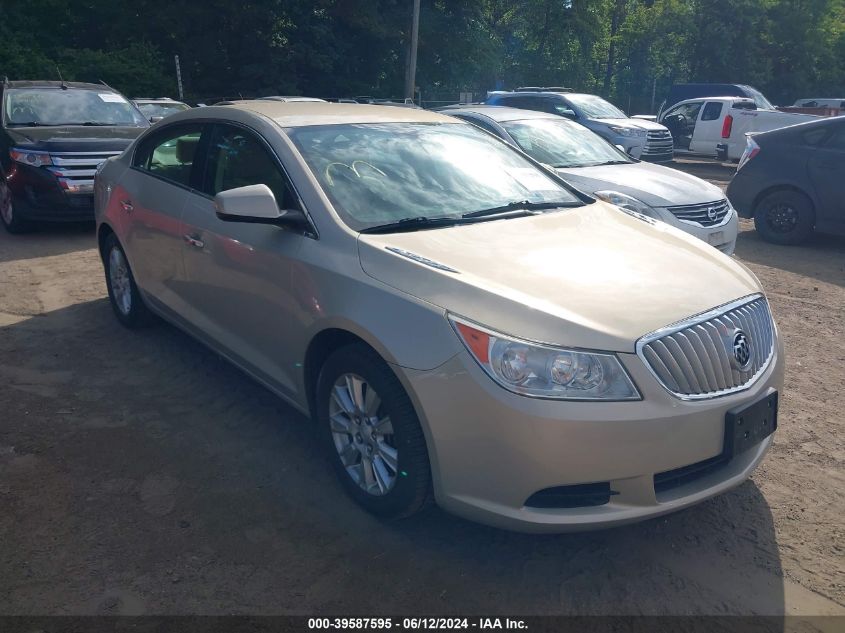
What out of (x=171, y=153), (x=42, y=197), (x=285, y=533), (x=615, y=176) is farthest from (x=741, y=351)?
(x=42, y=197)

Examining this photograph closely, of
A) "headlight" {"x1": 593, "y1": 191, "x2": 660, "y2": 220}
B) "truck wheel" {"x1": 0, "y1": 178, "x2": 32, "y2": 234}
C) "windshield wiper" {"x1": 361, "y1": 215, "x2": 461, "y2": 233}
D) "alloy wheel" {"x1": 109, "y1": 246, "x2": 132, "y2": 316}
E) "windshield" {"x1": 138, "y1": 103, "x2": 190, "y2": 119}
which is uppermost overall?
"windshield wiper" {"x1": 361, "y1": 215, "x2": 461, "y2": 233}

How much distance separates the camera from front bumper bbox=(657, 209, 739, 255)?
7.11 metres

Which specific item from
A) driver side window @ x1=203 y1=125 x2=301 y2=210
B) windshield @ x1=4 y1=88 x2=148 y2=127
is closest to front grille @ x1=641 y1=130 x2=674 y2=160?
windshield @ x1=4 y1=88 x2=148 y2=127

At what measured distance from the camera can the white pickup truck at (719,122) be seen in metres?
16.4

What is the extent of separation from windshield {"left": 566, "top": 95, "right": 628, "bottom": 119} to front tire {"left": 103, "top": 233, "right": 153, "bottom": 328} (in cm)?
1146

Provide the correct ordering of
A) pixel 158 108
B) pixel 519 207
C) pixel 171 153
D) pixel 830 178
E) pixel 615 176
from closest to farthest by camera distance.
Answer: pixel 519 207, pixel 171 153, pixel 615 176, pixel 830 178, pixel 158 108

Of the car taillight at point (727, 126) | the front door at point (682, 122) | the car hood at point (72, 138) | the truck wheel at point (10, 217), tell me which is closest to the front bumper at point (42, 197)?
the truck wheel at point (10, 217)

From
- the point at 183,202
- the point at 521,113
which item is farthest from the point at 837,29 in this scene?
the point at 183,202

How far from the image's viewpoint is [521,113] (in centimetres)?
883

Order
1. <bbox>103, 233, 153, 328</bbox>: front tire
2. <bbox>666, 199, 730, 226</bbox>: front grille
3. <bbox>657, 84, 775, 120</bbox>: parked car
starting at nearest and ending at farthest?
<bbox>103, 233, 153, 328</bbox>: front tire, <bbox>666, 199, 730, 226</bbox>: front grille, <bbox>657, 84, 775, 120</bbox>: parked car

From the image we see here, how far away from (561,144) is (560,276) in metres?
5.66

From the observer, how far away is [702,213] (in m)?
7.30

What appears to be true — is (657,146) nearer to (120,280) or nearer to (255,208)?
(120,280)

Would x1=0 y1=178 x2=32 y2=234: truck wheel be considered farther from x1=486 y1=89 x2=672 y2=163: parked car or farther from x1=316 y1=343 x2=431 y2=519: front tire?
x1=486 y1=89 x2=672 y2=163: parked car
